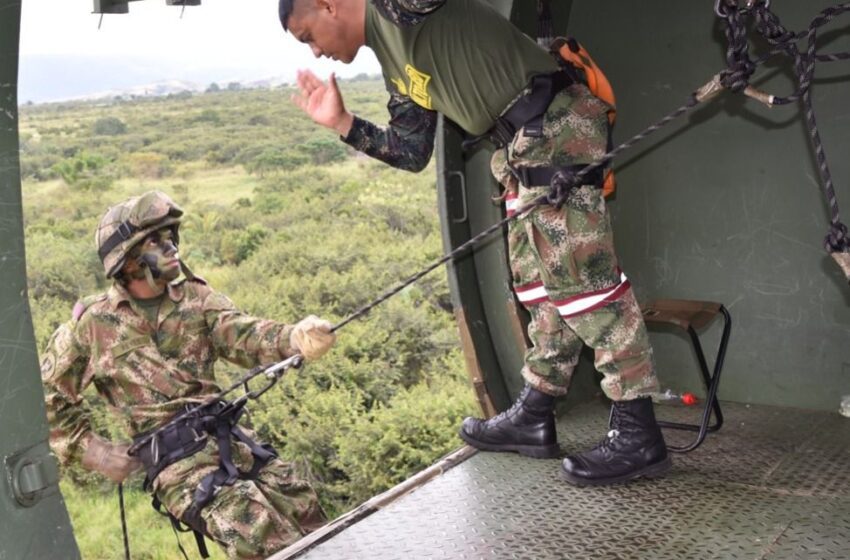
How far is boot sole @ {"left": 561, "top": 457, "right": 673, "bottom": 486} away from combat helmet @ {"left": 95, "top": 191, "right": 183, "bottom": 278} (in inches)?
69.3

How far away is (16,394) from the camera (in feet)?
6.17

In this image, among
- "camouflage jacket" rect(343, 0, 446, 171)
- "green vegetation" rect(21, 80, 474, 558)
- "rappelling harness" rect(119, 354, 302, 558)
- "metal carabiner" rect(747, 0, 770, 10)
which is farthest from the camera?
"green vegetation" rect(21, 80, 474, 558)

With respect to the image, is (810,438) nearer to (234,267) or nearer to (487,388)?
(487,388)

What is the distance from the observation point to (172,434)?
3.67m

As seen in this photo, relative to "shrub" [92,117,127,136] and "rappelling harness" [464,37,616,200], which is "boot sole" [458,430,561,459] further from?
"shrub" [92,117,127,136]

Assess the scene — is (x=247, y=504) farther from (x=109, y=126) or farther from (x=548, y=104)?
(x=109, y=126)

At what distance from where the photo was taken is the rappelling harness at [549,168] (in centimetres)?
281

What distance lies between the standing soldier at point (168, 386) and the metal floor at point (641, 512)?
2.06 ft

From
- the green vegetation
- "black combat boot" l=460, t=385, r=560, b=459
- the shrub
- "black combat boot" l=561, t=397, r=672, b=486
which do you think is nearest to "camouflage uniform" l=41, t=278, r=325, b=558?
"black combat boot" l=460, t=385, r=560, b=459

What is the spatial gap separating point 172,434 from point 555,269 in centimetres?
155

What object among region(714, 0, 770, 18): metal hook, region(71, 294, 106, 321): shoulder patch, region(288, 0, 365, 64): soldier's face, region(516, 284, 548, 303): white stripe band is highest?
region(288, 0, 365, 64): soldier's face

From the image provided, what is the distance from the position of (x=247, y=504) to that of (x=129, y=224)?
3.68 feet

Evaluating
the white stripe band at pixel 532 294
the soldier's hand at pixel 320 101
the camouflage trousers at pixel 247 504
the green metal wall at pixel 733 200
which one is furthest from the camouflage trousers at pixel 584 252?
the camouflage trousers at pixel 247 504

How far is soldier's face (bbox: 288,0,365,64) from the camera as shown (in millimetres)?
3100
